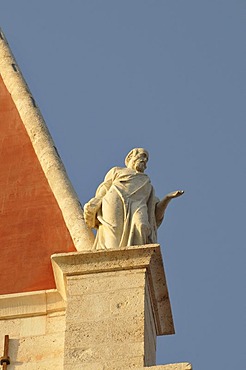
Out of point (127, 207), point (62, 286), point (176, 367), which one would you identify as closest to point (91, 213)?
point (127, 207)

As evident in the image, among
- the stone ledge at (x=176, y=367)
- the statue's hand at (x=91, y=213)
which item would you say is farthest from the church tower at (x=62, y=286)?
the statue's hand at (x=91, y=213)

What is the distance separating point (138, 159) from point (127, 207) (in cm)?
75

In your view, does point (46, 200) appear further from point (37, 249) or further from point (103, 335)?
point (103, 335)

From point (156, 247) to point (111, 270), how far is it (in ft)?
1.43

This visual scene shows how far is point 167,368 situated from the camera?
13.2 m

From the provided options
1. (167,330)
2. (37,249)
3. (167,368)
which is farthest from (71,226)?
(167,368)

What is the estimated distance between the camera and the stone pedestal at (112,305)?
1352 centimetres

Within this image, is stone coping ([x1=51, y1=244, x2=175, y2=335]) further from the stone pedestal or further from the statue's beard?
the statue's beard

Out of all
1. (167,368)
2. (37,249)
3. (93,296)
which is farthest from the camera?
(37,249)

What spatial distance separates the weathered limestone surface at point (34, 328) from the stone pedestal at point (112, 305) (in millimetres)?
189

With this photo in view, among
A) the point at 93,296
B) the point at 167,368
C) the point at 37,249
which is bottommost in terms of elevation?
the point at 167,368

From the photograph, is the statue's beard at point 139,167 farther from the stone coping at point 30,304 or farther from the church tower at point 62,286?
the stone coping at point 30,304

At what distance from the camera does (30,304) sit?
14594 millimetres

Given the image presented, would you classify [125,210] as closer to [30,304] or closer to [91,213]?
[91,213]
